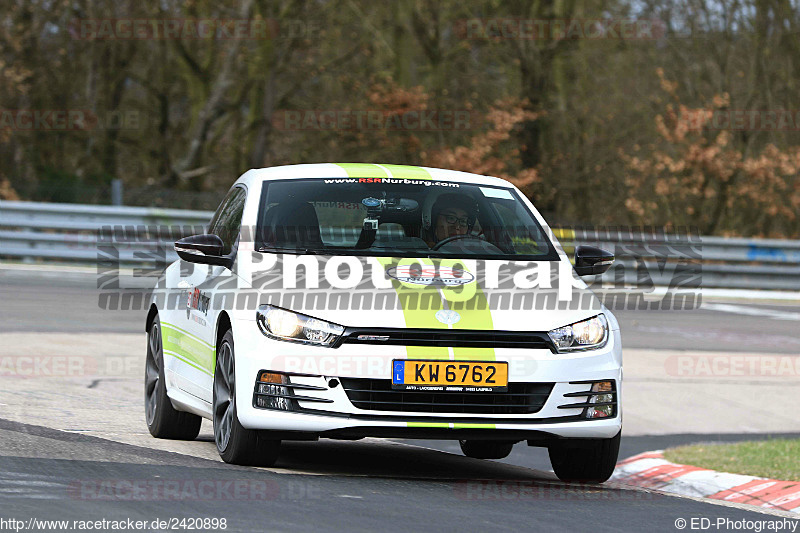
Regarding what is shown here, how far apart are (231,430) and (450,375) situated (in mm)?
1220

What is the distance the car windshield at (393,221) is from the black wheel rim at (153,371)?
4.66 ft

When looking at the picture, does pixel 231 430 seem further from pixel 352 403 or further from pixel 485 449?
pixel 485 449

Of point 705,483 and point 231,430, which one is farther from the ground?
point 231,430

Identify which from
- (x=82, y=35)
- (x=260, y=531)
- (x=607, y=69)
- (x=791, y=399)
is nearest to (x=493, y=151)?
(x=607, y=69)

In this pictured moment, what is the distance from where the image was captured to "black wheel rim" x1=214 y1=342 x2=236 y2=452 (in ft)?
24.5

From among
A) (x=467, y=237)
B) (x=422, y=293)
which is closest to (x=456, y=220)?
(x=467, y=237)

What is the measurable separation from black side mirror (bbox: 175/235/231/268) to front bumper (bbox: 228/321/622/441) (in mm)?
890

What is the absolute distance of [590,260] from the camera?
330 inches

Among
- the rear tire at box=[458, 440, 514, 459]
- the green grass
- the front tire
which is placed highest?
the front tire

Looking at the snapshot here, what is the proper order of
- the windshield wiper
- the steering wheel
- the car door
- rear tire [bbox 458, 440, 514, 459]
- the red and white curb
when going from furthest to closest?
rear tire [bbox 458, 440, 514, 459], the red and white curb, the steering wheel, the windshield wiper, the car door

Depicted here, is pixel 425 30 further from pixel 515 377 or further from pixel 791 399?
pixel 515 377

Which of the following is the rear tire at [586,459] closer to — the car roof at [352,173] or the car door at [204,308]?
the car roof at [352,173]

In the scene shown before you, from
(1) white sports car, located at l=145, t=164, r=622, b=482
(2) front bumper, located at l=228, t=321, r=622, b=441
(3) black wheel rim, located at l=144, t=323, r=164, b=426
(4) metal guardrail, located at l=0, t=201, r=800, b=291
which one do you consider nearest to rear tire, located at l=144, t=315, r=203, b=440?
(3) black wheel rim, located at l=144, t=323, r=164, b=426

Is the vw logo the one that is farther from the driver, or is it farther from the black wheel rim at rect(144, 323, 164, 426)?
the black wheel rim at rect(144, 323, 164, 426)
